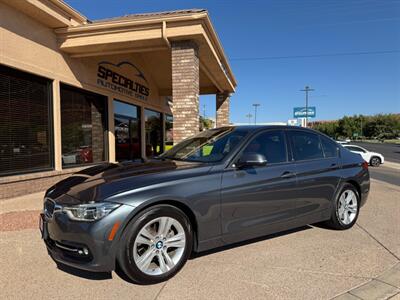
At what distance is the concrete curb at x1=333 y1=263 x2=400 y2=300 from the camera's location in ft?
9.23

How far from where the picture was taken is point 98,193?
2871mm

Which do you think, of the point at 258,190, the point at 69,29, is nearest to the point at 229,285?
the point at 258,190

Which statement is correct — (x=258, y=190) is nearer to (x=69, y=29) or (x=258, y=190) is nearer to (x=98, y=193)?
(x=98, y=193)

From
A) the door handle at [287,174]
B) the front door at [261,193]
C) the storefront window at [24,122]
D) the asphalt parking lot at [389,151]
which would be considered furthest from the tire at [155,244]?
the asphalt parking lot at [389,151]

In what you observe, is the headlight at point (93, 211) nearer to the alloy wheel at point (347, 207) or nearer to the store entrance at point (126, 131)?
the alloy wheel at point (347, 207)

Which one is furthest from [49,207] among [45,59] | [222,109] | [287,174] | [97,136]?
[222,109]

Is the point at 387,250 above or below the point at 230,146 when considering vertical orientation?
below

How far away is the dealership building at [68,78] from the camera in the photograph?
22.7 ft

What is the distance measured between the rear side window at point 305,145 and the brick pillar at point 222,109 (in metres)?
10.3

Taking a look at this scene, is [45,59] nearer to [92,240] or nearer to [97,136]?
[97,136]

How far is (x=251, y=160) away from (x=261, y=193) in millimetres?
491

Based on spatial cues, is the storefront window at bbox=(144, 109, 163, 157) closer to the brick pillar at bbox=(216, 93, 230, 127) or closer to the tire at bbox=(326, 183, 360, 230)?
the brick pillar at bbox=(216, 93, 230, 127)

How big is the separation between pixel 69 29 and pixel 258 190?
7026 mm

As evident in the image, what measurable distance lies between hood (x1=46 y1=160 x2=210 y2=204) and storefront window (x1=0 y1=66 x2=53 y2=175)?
4.30 meters
